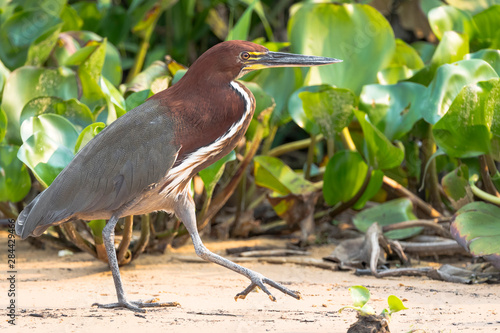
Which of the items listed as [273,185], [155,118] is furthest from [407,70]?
[155,118]

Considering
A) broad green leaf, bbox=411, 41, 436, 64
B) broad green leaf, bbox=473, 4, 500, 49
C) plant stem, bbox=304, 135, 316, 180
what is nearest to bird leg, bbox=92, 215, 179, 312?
plant stem, bbox=304, 135, 316, 180

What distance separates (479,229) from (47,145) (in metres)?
2.29

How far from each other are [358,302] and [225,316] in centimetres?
66

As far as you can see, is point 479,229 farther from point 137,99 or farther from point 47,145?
point 47,145

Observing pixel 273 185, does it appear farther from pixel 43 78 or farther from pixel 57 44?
pixel 57 44

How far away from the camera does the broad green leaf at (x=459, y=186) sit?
156 inches

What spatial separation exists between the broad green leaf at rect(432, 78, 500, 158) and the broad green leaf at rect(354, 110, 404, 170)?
29cm

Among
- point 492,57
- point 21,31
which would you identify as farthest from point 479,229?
point 21,31

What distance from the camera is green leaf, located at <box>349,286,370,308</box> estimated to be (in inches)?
93.7

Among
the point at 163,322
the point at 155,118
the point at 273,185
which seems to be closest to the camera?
the point at 163,322

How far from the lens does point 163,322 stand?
8.80ft

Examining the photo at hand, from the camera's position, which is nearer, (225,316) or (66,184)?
(225,316)

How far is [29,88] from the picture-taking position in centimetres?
422

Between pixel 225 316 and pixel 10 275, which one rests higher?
pixel 225 316
